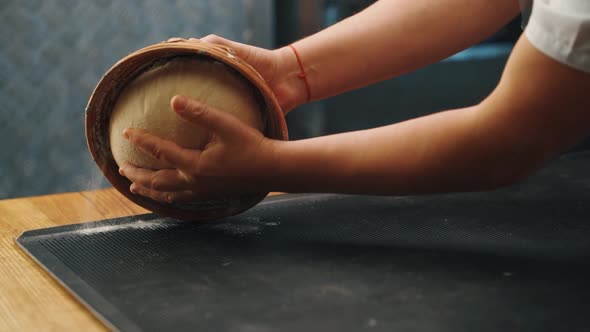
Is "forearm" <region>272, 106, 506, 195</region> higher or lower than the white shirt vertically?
lower

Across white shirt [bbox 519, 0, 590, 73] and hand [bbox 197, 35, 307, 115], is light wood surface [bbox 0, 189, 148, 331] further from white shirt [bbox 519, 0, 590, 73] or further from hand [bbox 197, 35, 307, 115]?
white shirt [bbox 519, 0, 590, 73]

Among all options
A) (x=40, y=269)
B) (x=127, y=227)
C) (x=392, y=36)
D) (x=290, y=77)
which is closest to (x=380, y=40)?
(x=392, y=36)

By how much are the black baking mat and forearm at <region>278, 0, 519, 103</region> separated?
176mm

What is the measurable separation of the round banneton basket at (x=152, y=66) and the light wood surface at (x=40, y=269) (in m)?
0.10

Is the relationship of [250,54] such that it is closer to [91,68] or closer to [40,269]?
[40,269]

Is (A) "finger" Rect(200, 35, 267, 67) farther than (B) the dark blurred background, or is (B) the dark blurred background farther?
(B) the dark blurred background

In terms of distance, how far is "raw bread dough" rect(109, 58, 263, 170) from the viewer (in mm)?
862

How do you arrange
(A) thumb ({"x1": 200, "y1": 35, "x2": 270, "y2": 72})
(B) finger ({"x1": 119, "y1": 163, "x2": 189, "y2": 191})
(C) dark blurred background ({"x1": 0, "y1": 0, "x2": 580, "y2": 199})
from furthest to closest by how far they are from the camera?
1. (C) dark blurred background ({"x1": 0, "y1": 0, "x2": 580, "y2": 199})
2. (A) thumb ({"x1": 200, "y1": 35, "x2": 270, "y2": 72})
3. (B) finger ({"x1": 119, "y1": 163, "x2": 189, "y2": 191})

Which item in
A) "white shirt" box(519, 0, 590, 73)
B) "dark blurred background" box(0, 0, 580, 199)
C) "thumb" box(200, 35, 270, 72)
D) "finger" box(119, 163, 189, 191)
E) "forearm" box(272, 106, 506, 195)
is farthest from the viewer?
"dark blurred background" box(0, 0, 580, 199)

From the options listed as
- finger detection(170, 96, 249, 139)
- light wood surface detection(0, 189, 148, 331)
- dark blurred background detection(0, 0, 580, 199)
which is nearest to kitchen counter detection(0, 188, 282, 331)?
light wood surface detection(0, 189, 148, 331)

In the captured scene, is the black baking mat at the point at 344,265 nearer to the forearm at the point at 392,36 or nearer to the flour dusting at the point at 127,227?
the flour dusting at the point at 127,227

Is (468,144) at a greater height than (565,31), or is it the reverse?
(565,31)

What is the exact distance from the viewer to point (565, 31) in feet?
2.19

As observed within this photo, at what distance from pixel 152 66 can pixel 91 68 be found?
1200 millimetres
